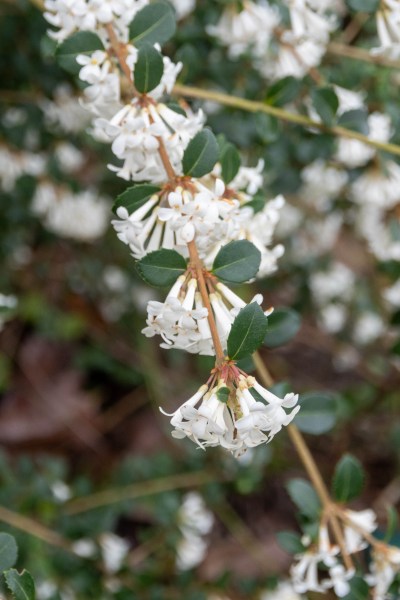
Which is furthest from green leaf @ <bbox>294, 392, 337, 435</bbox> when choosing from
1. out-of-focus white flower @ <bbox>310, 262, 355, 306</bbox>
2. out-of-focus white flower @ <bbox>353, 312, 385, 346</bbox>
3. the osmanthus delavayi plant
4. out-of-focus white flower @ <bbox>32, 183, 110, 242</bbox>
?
out-of-focus white flower @ <bbox>353, 312, 385, 346</bbox>

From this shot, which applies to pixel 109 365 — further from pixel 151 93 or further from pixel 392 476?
pixel 151 93

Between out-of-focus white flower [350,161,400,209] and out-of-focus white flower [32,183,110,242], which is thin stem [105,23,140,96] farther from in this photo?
out-of-focus white flower [32,183,110,242]

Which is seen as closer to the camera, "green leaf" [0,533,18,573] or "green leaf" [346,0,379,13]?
"green leaf" [0,533,18,573]

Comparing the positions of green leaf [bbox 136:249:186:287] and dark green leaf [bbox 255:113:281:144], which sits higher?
green leaf [bbox 136:249:186:287]

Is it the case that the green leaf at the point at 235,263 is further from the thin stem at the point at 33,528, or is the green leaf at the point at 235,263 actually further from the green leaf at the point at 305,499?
the thin stem at the point at 33,528

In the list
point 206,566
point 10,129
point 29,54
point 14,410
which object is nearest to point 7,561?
point 10,129

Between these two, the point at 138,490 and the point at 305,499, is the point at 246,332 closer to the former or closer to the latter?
the point at 305,499
